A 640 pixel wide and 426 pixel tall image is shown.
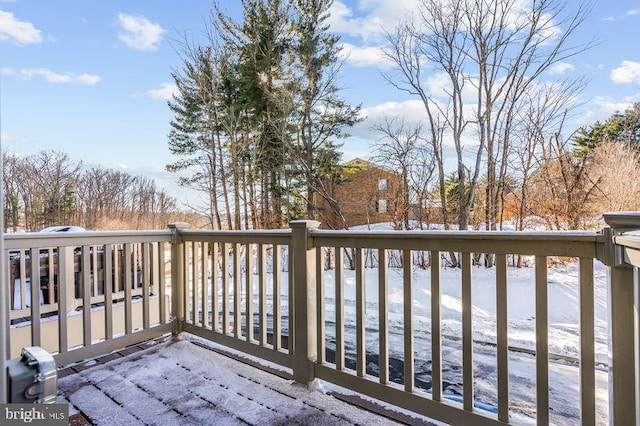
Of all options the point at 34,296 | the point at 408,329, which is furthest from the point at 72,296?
the point at 408,329

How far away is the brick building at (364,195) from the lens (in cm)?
943

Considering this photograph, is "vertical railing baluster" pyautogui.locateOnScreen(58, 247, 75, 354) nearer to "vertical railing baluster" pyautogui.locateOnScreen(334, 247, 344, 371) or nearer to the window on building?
"vertical railing baluster" pyautogui.locateOnScreen(334, 247, 344, 371)

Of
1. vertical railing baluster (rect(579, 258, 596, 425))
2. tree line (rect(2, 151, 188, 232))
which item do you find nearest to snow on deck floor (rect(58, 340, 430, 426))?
vertical railing baluster (rect(579, 258, 596, 425))

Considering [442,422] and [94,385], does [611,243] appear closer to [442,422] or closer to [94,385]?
[442,422]

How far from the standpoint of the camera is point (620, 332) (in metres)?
1.36

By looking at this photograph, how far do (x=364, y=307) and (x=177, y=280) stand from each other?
1890mm

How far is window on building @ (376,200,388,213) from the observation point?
9.65 meters

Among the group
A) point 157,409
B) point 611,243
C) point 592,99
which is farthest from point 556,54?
point 157,409

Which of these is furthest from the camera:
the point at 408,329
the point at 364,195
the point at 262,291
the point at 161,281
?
the point at 364,195

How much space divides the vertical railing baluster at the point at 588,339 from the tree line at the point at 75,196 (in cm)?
1034

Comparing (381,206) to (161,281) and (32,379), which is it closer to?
(161,281)

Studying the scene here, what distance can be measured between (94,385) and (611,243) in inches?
117

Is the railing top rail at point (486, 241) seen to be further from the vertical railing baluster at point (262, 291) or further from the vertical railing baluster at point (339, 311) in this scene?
the vertical railing baluster at point (262, 291)

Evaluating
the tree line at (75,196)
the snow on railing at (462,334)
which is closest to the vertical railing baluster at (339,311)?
the snow on railing at (462,334)
